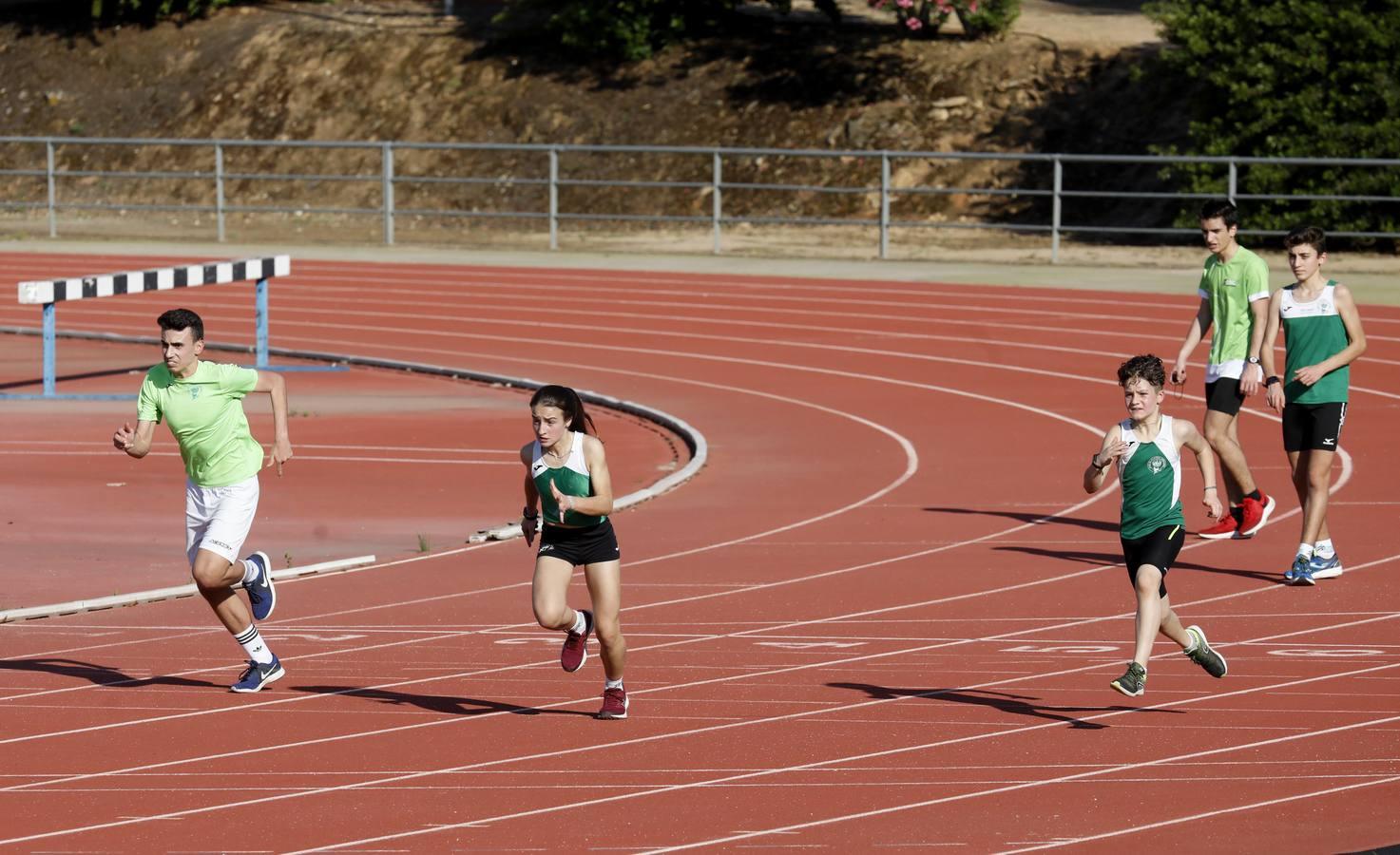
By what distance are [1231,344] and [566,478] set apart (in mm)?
5109

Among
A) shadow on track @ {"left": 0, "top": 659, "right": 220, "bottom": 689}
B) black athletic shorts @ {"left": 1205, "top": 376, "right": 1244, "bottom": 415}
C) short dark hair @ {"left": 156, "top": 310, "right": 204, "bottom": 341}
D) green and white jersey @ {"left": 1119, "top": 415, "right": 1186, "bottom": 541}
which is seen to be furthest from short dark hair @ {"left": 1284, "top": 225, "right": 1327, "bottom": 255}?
shadow on track @ {"left": 0, "top": 659, "right": 220, "bottom": 689}

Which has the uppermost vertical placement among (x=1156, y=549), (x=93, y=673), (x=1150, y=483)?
(x=1150, y=483)

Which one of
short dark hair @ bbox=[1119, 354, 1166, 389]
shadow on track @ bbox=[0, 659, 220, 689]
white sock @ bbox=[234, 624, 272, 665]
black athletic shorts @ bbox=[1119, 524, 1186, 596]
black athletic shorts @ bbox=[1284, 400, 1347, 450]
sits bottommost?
shadow on track @ bbox=[0, 659, 220, 689]

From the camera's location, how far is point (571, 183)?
97.2ft

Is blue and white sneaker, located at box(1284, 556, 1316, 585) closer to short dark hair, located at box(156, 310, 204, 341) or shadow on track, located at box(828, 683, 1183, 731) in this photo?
shadow on track, located at box(828, 683, 1183, 731)

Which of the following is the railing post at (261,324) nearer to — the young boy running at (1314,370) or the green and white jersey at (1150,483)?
the young boy running at (1314,370)

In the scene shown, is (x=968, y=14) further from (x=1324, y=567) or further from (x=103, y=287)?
(x=1324, y=567)

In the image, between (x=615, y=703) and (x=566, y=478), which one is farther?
(x=615, y=703)

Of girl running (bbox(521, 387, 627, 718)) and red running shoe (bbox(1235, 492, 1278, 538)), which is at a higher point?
girl running (bbox(521, 387, 627, 718))

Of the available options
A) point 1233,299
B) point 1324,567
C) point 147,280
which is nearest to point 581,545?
point 1324,567

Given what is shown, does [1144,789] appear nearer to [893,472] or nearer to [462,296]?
[893,472]

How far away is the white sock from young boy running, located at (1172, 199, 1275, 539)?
5.16 m

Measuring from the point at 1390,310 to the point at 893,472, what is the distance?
30.9 ft

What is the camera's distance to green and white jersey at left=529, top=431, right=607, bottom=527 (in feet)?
24.9
